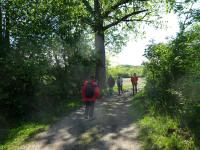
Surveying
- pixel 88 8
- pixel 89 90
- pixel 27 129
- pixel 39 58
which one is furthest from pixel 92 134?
pixel 88 8

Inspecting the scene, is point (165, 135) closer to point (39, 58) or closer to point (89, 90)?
point (89, 90)

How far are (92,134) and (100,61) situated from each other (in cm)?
1734

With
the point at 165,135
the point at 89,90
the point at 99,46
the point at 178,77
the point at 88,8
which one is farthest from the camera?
the point at 99,46

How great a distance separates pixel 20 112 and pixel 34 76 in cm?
178

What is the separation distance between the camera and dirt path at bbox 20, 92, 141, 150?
37.8 feet

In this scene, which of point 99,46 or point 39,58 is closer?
point 39,58

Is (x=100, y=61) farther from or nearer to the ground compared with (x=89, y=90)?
farther from the ground

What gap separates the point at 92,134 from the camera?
508 inches

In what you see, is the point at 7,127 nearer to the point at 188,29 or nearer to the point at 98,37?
the point at 188,29

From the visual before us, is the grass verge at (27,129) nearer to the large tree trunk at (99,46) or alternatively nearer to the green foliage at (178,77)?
the green foliage at (178,77)

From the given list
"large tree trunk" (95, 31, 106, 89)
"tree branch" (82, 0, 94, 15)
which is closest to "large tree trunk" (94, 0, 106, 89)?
"large tree trunk" (95, 31, 106, 89)

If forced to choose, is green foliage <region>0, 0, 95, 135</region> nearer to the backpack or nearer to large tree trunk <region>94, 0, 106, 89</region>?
large tree trunk <region>94, 0, 106, 89</region>

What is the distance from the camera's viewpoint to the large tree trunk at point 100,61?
29811 mm

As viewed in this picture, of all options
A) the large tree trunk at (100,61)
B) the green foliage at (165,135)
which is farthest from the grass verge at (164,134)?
the large tree trunk at (100,61)
